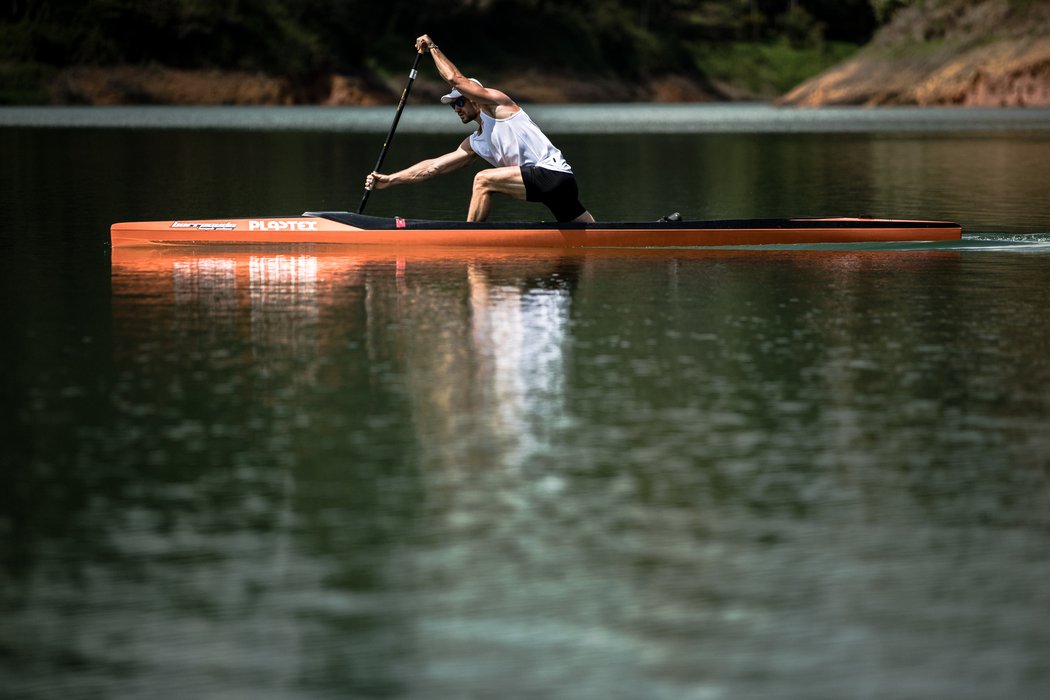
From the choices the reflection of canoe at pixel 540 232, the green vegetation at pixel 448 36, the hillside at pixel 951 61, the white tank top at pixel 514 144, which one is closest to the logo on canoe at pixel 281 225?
the reflection of canoe at pixel 540 232

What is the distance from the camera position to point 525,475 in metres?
7.95

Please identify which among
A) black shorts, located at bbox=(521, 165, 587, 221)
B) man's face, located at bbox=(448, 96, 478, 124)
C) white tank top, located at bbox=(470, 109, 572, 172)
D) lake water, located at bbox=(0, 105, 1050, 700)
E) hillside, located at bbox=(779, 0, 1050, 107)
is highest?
hillside, located at bbox=(779, 0, 1050, 107)

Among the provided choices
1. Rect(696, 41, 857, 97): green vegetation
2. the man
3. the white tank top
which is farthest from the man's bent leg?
Rect(696, 41, 857, 97): green vegetation

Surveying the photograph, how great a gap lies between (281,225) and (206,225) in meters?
0.72

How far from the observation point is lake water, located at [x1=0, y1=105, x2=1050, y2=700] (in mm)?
5738

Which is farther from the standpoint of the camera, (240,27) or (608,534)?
(240,27)

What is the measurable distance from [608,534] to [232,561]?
1323mm

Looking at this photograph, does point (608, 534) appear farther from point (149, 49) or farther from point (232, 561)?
point (149, 49)

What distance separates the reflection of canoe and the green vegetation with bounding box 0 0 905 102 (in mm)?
71664

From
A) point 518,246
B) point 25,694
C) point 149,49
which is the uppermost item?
point 149,49

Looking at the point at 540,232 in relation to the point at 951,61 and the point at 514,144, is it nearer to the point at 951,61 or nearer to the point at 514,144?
the point at 514,144

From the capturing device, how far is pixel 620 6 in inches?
5591

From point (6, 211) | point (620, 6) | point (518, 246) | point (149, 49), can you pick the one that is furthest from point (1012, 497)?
point (620, 6)

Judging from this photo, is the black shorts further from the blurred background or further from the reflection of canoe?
the blurred background
